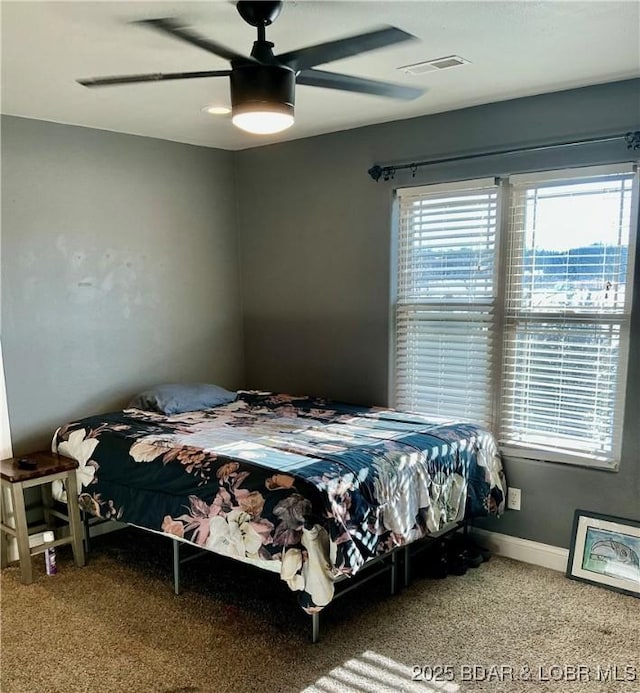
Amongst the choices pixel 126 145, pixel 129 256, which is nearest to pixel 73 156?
pixel 126 145

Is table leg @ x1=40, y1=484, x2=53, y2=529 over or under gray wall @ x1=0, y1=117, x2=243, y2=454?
under

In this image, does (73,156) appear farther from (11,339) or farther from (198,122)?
(11,339)

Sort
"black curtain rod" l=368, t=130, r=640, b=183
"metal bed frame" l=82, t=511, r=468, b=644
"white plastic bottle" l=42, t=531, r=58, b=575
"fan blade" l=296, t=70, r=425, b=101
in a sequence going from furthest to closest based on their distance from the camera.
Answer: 1. "white plastic bottle" l=42, t=531, r=58, b=575
2. "black curtain rod" l=368, t=130, r=640, b=183
3. "metal bed frame" l=82, t=511, r=468, b=644
4. "fan blade" l=296, t=70, r=425, b=101

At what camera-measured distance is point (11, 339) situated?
3.40 metres

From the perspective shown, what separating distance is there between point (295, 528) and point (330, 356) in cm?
187

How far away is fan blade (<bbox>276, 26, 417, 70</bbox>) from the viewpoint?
6.33 feet

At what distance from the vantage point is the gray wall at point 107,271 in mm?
3439

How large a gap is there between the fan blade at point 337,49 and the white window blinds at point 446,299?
→ 1.44 meters

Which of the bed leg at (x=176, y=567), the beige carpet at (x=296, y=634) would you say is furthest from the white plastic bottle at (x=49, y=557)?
the bed leg at (x=176, y=567)

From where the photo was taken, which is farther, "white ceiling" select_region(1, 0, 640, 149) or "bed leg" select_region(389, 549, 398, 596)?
"bed leg" select_region(389, 549, 398, 596)

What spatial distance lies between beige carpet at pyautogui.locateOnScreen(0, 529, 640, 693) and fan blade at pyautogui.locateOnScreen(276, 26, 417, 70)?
7.31 feet

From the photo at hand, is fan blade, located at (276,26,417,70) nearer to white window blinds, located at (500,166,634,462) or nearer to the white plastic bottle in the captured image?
white window blinds, located at (500,166,634,462)

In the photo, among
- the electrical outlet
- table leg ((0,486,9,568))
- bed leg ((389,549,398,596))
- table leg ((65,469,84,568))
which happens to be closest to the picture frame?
the electrical outlet

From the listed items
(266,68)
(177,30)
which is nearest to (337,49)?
(266,68)
